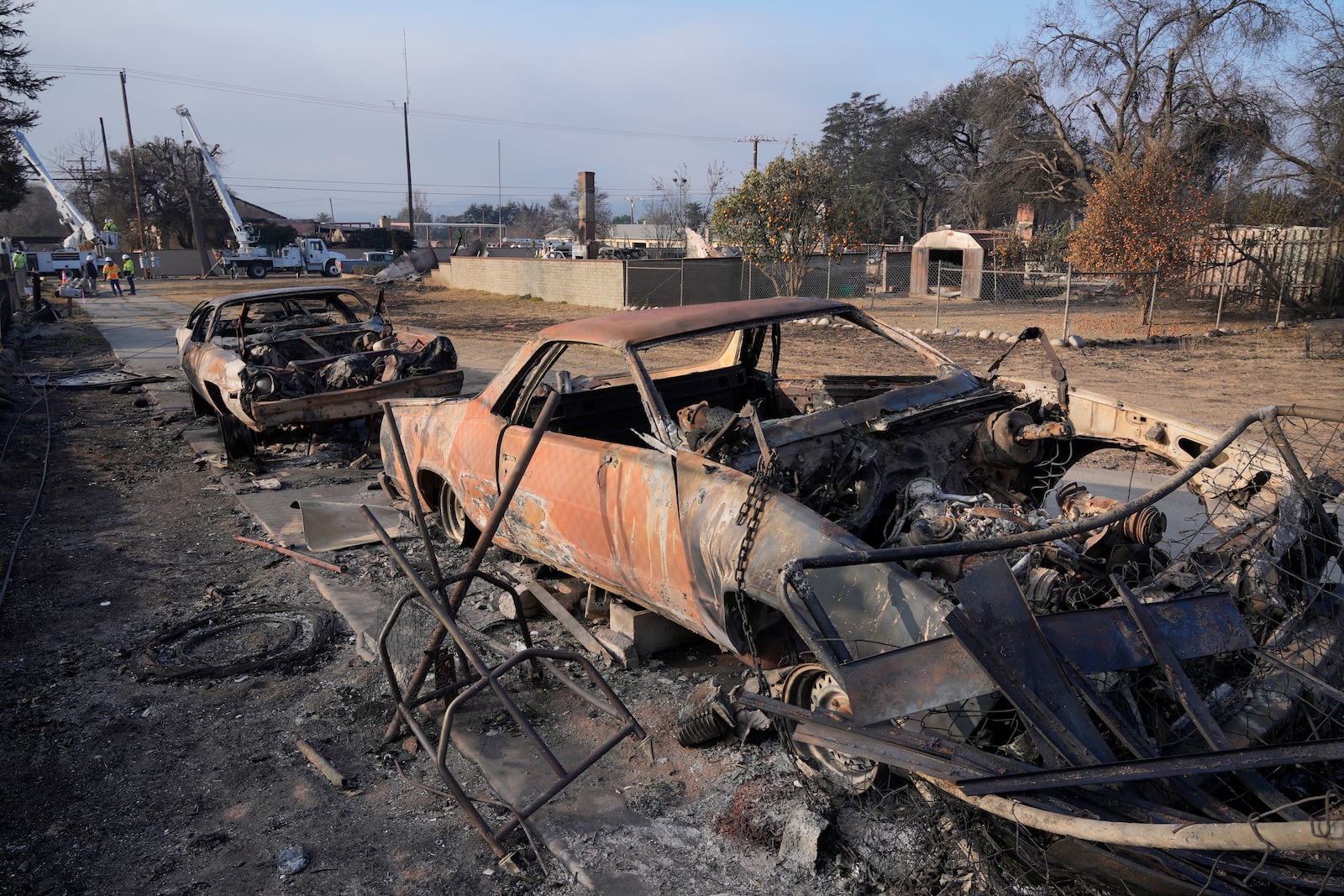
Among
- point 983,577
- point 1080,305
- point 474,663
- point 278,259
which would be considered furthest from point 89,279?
point 983,577

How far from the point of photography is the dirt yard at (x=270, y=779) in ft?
9.37

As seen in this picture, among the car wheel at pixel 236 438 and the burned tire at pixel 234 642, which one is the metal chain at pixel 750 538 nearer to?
the burned tire at pixel 234 642

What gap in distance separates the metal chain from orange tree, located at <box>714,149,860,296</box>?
1877cm

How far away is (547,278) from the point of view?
27922 mm

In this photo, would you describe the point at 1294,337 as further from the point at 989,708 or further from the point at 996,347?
the point at 989,708

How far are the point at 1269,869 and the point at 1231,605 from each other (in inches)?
37.8

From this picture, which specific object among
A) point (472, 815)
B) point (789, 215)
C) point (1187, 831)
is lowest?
point (472, 815)

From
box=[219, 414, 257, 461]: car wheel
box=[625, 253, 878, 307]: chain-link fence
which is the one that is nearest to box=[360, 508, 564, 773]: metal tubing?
box=[219, 414, 257, 461]: car wheel

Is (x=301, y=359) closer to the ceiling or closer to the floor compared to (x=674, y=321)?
closer to the floor

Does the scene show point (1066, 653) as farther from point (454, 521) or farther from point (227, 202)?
point (227, 202)

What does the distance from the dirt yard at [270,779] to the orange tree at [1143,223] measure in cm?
1640

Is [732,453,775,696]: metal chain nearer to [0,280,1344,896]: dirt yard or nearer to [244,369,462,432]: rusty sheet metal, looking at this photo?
[0,280,1344,896]: dirt yard

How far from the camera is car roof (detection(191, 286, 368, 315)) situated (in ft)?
30.7

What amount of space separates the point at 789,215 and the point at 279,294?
13.9 metres
